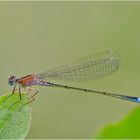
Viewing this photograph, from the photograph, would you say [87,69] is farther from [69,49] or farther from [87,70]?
[69,49]

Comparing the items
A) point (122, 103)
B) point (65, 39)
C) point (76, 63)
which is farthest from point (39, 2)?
point (76, 63)

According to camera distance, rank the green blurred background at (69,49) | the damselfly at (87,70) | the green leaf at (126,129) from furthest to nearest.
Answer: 1. the green blurred background at (69,49)
2. the damselfly at (87,70)
3. the green leaf at (126,129)

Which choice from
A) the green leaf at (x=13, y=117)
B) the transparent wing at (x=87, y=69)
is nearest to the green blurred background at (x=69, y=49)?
the transparent wing at (x=87, y=69)

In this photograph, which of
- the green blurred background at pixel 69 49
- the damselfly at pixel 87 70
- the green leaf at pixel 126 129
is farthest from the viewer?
A: the green blurred background at pixel 69 49

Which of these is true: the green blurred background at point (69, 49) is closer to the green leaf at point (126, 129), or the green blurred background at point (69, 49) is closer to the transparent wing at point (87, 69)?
the transparent wing at point (87, 69)

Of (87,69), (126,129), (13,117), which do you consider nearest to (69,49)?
(87,69)

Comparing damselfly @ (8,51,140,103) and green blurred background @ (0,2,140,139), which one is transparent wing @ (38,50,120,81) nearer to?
damselfly @ (8,51,140,103)

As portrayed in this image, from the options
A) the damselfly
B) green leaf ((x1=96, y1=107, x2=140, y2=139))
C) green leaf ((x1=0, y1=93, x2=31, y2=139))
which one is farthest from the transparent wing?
green leaf ((x1=96, y1=107, x2=140, y2=139))
